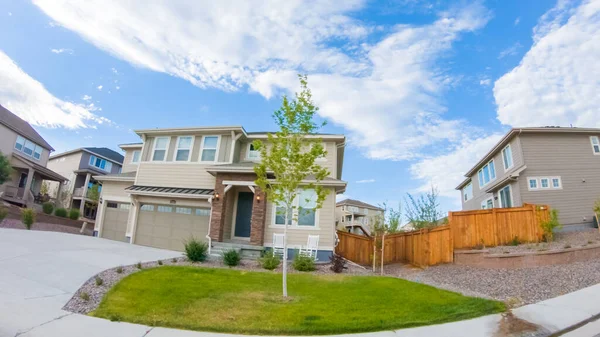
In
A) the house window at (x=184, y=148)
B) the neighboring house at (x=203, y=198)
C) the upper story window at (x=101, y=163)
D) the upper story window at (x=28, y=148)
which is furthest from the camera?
the upper story window at (x=101, y=163)

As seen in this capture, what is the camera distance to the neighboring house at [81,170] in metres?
32.2

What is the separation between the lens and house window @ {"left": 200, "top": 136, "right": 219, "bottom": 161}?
671 inches

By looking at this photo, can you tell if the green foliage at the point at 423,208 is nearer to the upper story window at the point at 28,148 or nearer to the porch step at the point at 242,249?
the porch step at the point at 242,249

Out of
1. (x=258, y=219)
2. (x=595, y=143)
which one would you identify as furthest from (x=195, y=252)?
(x=595, y=143)

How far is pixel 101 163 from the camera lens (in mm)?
35656

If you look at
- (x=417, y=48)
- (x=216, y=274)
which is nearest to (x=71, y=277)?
(x=216, y=274)

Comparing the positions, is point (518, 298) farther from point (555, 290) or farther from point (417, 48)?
point (417, 48)

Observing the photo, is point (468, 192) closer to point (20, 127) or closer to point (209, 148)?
point (209, 148)

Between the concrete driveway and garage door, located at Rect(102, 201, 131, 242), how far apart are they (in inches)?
191

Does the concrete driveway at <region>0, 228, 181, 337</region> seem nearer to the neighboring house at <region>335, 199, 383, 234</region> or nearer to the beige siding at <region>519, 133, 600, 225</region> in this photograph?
the beige siding at <region>519, 133, 600, 225</region>

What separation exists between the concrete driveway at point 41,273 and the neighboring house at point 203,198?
316cm

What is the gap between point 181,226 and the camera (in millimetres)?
16062

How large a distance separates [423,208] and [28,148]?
32.9 metres

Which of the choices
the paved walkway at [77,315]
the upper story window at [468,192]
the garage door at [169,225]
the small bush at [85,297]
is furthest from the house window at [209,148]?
the upper story window at [468,192]
